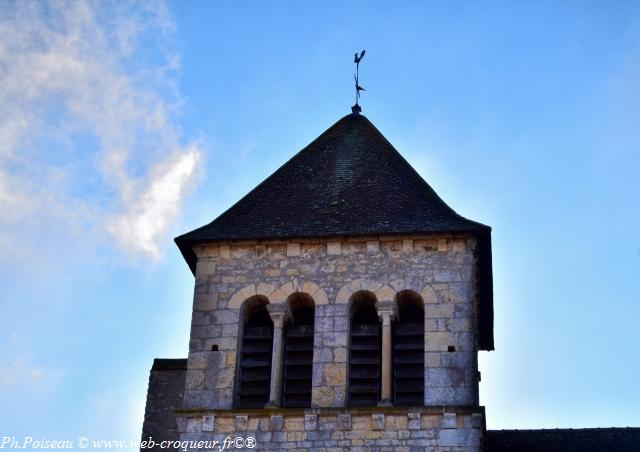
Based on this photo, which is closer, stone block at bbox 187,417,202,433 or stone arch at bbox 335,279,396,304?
stone block at bbox 187,417,202,433

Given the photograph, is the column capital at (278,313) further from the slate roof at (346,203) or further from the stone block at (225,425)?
the stone block at (225,425)

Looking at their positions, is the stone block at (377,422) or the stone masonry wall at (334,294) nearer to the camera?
the stone block at (377,422)

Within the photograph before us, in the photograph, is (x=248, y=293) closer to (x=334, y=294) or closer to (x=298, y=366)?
(x=334, y=294)

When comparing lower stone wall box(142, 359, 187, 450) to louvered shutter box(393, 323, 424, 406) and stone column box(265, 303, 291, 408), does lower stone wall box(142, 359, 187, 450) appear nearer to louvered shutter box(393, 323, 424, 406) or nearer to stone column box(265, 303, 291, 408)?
stone column box(265, 303, 291, 408)

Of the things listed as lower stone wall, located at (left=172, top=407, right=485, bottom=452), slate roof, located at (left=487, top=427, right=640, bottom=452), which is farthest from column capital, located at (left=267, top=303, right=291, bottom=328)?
slate roof, located at (left=487, top=427, right=640, bottom=452)

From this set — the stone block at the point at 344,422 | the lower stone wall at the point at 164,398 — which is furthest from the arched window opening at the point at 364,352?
the lower stone wall at the point at 164,398

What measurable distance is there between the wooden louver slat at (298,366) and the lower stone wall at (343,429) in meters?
0.55

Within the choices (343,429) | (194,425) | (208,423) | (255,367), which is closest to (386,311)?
(343,429)

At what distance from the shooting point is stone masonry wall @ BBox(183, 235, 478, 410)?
65.4 ft

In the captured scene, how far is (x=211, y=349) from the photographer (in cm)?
2064

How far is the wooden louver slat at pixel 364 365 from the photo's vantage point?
65.5 feet

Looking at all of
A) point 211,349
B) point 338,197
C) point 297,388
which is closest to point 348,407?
point 297,388

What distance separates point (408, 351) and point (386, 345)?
1.24 feet

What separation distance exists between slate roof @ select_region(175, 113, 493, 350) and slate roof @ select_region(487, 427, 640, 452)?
6.88 ft
